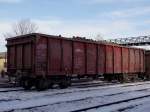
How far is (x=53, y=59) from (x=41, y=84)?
188 cm

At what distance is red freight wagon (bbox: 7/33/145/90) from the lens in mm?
19344

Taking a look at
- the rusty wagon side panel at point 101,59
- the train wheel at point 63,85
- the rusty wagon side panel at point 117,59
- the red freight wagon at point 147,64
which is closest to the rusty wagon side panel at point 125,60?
the rusty wagon side panel at point 117,59

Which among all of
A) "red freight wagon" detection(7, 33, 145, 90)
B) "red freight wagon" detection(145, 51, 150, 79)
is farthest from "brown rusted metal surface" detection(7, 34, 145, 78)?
"red freight wagon" detection(145, 51, 150, 79)

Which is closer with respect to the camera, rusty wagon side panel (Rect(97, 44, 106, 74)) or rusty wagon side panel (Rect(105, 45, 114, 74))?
rusty wagon side panel (Rect(97, 44, 106, 74))

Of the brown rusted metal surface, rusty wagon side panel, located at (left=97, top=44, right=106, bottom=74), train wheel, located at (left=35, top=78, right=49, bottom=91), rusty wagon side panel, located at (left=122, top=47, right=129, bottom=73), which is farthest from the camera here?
rusty wagon side panel, located at (left=122, top=47, right=129, bottom=73)

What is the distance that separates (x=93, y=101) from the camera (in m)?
14.5

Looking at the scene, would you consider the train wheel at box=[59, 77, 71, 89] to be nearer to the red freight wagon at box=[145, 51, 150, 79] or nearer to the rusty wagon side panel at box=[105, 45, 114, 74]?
the rusty wagon side panel at box=[105, 45, 114, 74]

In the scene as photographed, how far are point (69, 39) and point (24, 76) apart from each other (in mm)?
3892

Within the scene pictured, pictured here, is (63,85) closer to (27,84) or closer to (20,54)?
(27,84)

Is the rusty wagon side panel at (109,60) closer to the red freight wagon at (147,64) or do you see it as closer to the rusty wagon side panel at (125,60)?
the rusty wagon side panel at (125,60)

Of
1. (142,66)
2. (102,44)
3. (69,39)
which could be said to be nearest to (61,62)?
(69,39)

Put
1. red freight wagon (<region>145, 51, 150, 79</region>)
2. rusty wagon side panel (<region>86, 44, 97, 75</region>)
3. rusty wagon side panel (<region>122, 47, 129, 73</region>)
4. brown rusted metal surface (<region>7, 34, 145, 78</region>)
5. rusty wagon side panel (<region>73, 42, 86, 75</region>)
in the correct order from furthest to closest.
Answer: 1. red freight wagon (<region>145, 51, 150, 79</region>)
2. rusty wagon side panel (<region>122, 47, 129, 73</region>)
3. rusty wagon side panel (<region>86, 44, 97, 75</region>)
4. rusty wagon side panel (<region>73, 42, 86, 75</region>)
5. brown rusted metal surface (<region>7, 34, 145, 78</region>)

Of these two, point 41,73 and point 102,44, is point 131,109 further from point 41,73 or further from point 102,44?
point 102,44

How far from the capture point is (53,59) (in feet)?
66.8
